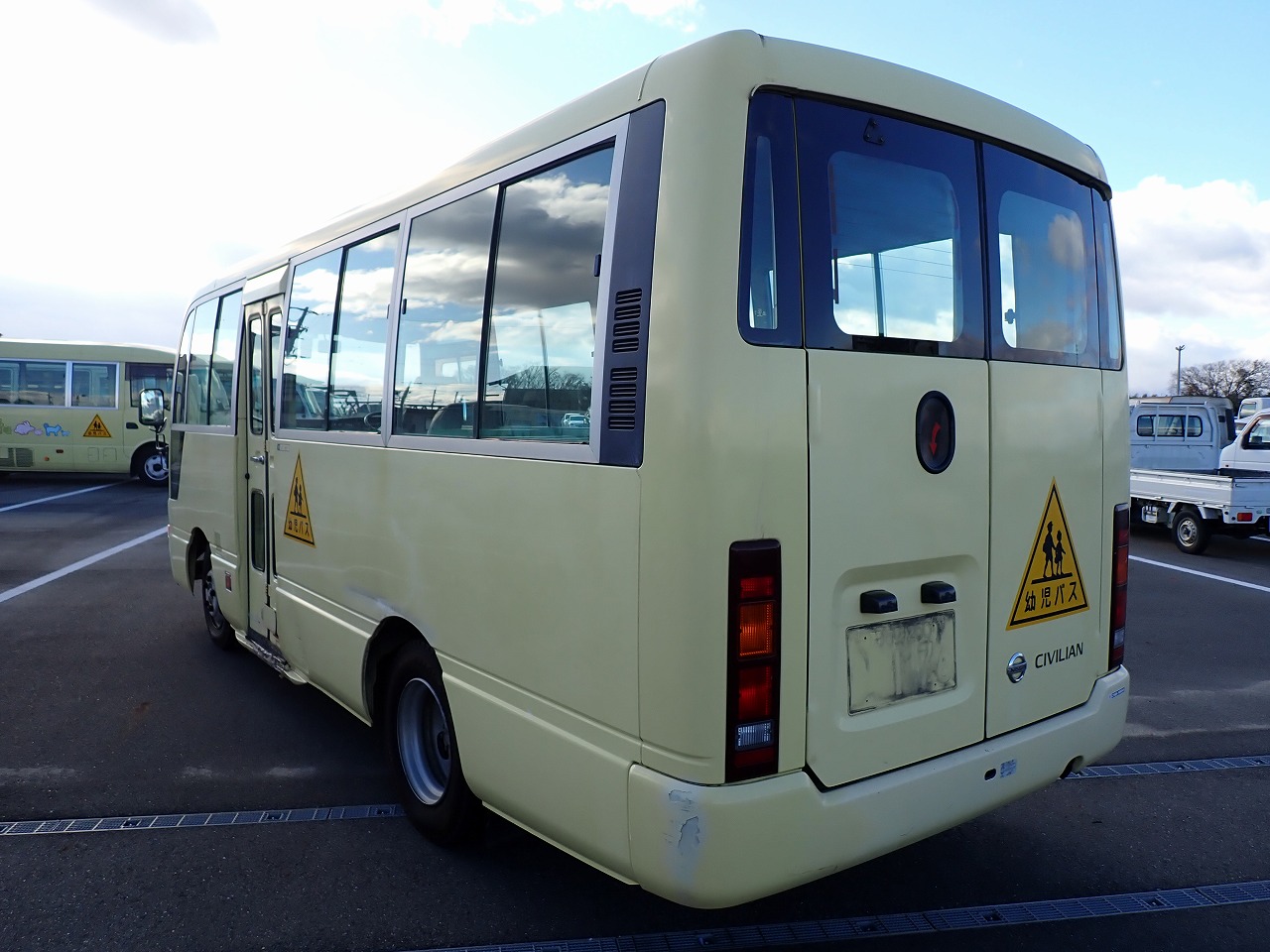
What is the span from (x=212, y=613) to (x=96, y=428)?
15.6m

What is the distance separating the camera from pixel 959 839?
403 centimetres

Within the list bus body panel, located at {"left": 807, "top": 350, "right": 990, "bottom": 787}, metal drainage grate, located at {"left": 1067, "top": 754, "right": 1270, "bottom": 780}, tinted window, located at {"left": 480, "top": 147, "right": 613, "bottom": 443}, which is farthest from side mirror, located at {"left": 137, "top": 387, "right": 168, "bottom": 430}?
metal drainage grate, located at {"left": 1067, "top": 754, "right": 1270, "bottom": 780}

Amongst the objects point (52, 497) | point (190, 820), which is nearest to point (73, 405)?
point (52, 497)

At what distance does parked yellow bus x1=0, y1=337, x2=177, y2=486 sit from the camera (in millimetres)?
19750

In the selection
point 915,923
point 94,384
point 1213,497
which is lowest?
point 915,923

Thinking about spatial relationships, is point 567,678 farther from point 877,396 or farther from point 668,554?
point 877,396

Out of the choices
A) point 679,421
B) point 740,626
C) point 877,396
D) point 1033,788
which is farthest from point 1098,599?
point 679,421

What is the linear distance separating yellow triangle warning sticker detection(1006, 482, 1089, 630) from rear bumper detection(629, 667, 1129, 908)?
566 mm

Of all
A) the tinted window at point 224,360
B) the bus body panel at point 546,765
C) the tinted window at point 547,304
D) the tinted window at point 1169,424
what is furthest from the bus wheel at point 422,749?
the tinted window at point 1169,424

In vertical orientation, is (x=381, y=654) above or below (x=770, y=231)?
below

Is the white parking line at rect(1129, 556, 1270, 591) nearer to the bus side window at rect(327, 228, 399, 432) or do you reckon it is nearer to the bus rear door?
the bus rear door

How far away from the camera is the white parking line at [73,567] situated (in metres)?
9.14

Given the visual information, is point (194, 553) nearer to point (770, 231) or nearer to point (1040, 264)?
point (770, 231)

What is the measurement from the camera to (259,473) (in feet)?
18.5
